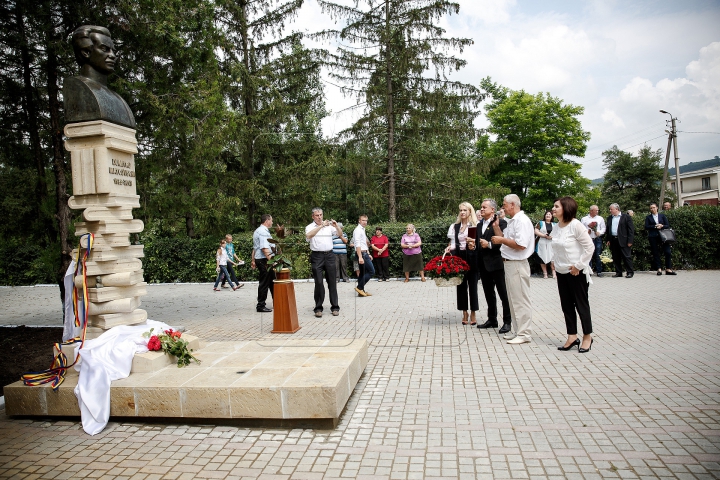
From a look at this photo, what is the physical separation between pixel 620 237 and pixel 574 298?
1004cm

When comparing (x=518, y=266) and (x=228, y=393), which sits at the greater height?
(x=518, y=266)

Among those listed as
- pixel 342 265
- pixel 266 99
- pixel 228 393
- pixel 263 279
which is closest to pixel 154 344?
pixel 228 393

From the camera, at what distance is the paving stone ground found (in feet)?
12.5

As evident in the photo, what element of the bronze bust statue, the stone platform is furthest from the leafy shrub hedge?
the stone platform

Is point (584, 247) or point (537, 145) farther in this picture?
point (537, 145)

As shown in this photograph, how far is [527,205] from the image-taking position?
34594 mm

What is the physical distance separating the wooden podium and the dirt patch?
3.48 metres

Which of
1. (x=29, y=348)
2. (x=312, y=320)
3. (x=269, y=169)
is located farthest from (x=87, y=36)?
(x=269, y=169)

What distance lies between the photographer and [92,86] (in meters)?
6.23

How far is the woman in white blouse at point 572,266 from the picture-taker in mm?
6773

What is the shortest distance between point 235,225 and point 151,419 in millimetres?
21872

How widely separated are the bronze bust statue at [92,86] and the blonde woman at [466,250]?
18.5 feet

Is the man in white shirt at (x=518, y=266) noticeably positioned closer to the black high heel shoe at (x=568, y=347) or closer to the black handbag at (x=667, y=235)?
the black high heel shoe at (x=568, y=347)

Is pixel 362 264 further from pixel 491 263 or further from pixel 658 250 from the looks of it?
pixel 658 250
